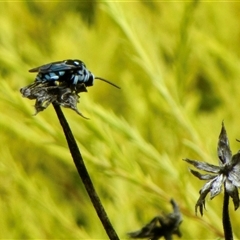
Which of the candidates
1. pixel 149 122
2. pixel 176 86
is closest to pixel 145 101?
pixel 149 122

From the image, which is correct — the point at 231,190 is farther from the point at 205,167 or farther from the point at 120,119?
the point at 120,119

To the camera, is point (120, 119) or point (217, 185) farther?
point (120, 119)

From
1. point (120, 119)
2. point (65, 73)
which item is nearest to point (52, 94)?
point (65, 73)

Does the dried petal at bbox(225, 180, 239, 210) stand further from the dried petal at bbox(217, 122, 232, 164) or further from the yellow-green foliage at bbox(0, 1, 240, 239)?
the yellow-green foliage at bbox(0, 1, 240, 239)

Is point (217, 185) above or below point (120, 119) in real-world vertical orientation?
below

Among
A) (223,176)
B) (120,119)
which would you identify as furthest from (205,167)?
(120,119)
